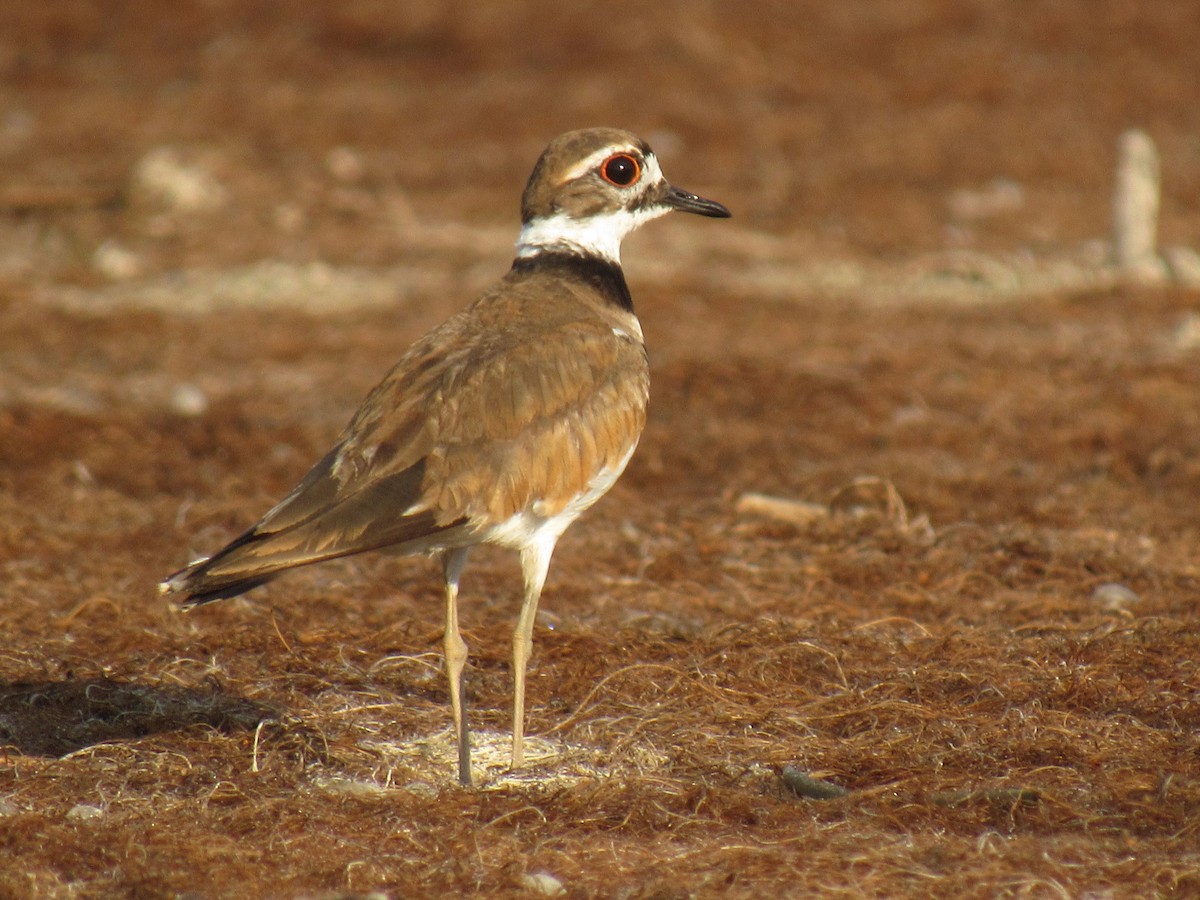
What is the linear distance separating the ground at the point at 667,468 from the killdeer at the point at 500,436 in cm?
68

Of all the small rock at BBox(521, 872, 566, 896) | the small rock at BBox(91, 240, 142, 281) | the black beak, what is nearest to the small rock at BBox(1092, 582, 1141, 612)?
the black beak

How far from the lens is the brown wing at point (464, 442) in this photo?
16.4ft

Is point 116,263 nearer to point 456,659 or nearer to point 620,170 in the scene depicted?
point 620,170

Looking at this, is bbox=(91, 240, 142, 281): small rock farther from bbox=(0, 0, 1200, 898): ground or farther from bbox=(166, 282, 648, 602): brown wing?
bbox=(166, 282, 648, 602): brown wing

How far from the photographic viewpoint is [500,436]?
213 inches

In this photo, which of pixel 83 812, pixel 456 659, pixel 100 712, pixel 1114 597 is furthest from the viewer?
pixel 1114 597

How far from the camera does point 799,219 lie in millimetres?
15555

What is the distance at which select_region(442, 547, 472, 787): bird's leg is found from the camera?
5.26 m

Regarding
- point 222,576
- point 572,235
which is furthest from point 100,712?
point 572,235

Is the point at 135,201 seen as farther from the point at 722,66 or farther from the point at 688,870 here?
the point at 688,870

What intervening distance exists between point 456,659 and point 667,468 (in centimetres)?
404

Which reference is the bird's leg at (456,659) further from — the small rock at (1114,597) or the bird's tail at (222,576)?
the small rock at (1114,597)

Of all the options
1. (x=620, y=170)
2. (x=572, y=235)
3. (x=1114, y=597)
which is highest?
(x=620, y=170)

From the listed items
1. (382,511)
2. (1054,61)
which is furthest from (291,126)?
(382,511)
